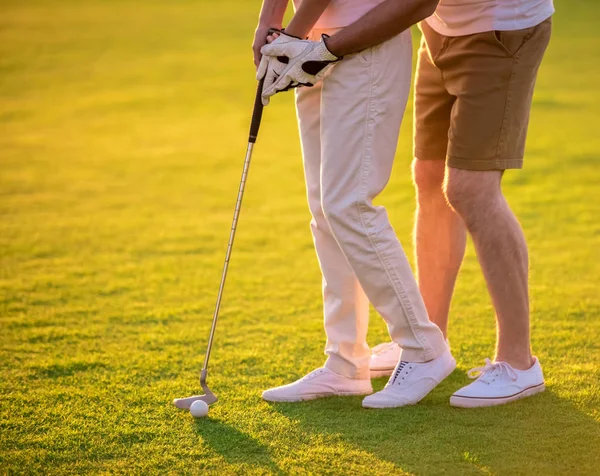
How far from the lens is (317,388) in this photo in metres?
3.16

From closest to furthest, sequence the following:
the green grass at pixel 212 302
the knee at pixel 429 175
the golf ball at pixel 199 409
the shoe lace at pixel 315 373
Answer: the green grass at pixel 212 302
the golf ball at pixel 199 409
the shoe lace at pixel 315 373
the knee at pixel 429 175

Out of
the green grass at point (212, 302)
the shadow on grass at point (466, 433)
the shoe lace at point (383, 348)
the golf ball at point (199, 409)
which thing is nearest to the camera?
the shadow on grass at point (466, 433)

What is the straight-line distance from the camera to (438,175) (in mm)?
3340

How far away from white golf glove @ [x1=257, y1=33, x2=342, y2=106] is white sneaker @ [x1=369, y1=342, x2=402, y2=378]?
3.39ft

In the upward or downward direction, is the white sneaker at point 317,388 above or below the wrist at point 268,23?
below

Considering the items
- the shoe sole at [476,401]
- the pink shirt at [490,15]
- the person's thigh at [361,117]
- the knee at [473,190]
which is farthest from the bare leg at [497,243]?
the pink shirt at [490,15]

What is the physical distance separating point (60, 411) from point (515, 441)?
1387 mm

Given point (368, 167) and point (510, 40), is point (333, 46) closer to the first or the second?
point (368, 167)

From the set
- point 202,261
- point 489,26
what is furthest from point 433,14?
point 202,261

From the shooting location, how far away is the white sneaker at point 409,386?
3.04 meters

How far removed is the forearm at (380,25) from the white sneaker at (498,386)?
1.09m

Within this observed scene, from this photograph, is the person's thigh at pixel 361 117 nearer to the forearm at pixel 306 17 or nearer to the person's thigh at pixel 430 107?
the forearm at pixel 306 17

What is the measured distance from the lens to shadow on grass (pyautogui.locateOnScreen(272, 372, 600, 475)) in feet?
8.59

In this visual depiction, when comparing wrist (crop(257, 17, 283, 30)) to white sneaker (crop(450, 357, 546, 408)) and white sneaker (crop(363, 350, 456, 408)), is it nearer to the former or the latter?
white sneaker (crop(363, 350, 456, 408))
